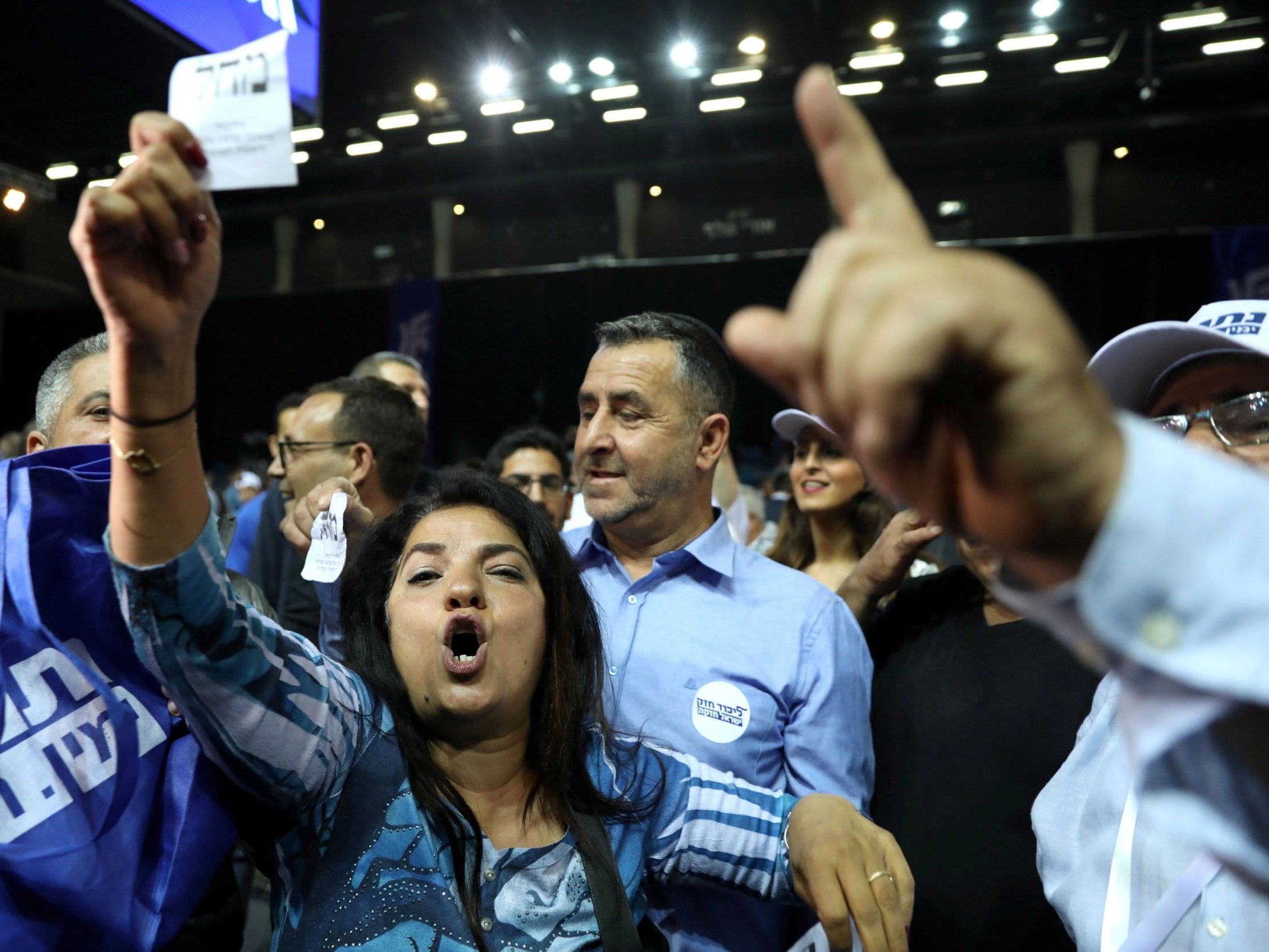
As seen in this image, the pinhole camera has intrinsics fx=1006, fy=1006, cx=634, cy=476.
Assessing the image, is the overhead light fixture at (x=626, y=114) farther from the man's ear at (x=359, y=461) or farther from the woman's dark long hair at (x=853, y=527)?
the man's ear at (x=359, y=461)

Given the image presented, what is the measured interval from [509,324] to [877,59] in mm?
3973

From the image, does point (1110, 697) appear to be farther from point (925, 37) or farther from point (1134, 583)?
point (925, 37)

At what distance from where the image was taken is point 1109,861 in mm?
1162

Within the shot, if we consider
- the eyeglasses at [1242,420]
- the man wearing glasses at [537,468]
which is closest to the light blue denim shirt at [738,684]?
the eyeglasses at [1242,420]

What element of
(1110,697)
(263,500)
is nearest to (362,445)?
(263,500)

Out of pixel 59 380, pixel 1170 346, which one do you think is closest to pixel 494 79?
pixel 59 380

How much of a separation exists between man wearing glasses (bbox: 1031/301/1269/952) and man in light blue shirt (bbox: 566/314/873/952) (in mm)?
527

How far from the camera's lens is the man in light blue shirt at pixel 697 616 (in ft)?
5.76

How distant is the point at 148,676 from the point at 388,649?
1.43 ft

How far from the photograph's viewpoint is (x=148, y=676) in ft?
3.51

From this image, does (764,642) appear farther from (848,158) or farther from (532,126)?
(532,126)

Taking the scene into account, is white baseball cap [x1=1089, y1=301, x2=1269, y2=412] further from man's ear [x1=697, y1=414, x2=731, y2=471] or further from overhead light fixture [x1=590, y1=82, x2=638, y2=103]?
overhead light fixture [x1=590, y1=82, x2=638, y2=103]

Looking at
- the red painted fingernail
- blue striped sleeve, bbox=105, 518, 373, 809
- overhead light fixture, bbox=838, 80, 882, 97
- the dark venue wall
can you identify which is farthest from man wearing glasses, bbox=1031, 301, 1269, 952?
overhead light fixture, bbox=838, 80, 882, 97

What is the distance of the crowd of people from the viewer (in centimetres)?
52
